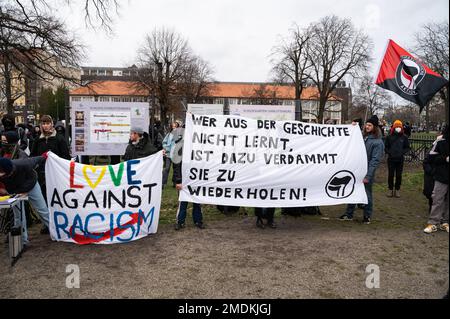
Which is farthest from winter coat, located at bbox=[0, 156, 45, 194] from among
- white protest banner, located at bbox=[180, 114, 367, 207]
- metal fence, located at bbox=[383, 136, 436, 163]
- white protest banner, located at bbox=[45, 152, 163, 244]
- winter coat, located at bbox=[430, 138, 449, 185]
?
metal fence, located at bbox=[383, 136, 436, 163]

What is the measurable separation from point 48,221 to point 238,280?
3.39 meters

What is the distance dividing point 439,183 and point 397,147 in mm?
3655

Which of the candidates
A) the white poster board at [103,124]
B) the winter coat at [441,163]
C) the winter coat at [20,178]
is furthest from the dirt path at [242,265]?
the white poster board at [103,124]

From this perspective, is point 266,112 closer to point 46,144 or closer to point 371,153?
point 371,153

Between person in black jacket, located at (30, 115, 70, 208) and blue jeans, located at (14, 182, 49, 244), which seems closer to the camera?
blue jeans, located at (14, 182, 49, 244)

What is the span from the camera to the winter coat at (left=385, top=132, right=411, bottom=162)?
9.44m

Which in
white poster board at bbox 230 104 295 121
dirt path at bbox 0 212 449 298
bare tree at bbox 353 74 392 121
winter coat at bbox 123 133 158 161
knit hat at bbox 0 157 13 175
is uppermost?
bare tree at bbox 353 74 392 121

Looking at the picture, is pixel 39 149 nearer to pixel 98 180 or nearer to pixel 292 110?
pixel 98 180

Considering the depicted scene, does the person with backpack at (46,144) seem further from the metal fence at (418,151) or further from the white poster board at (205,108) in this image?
the metal fence at (418,151)

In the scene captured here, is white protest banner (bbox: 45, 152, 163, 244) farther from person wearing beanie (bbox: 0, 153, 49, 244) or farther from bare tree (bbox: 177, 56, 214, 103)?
bare tree (bbox: 177, 56, 214, 103)

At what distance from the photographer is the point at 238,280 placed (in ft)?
13.9

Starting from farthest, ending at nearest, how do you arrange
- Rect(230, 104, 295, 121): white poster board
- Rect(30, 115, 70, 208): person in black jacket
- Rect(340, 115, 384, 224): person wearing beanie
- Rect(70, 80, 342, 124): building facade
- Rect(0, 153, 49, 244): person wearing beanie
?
Rect(70, 80, 342, 124): building facade < Rect(230, 104, 295, 121): white poster board < Rect(340, 115, 384, 224): person wearing beanie < Rect(30, 115, 70, 208): person in black jacket < Rect(0, 153, 49, 244): person wearing beanie

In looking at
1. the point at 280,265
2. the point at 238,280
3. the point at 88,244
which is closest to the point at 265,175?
the point at 280,265

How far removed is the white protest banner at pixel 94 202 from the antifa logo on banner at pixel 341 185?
323 cm
